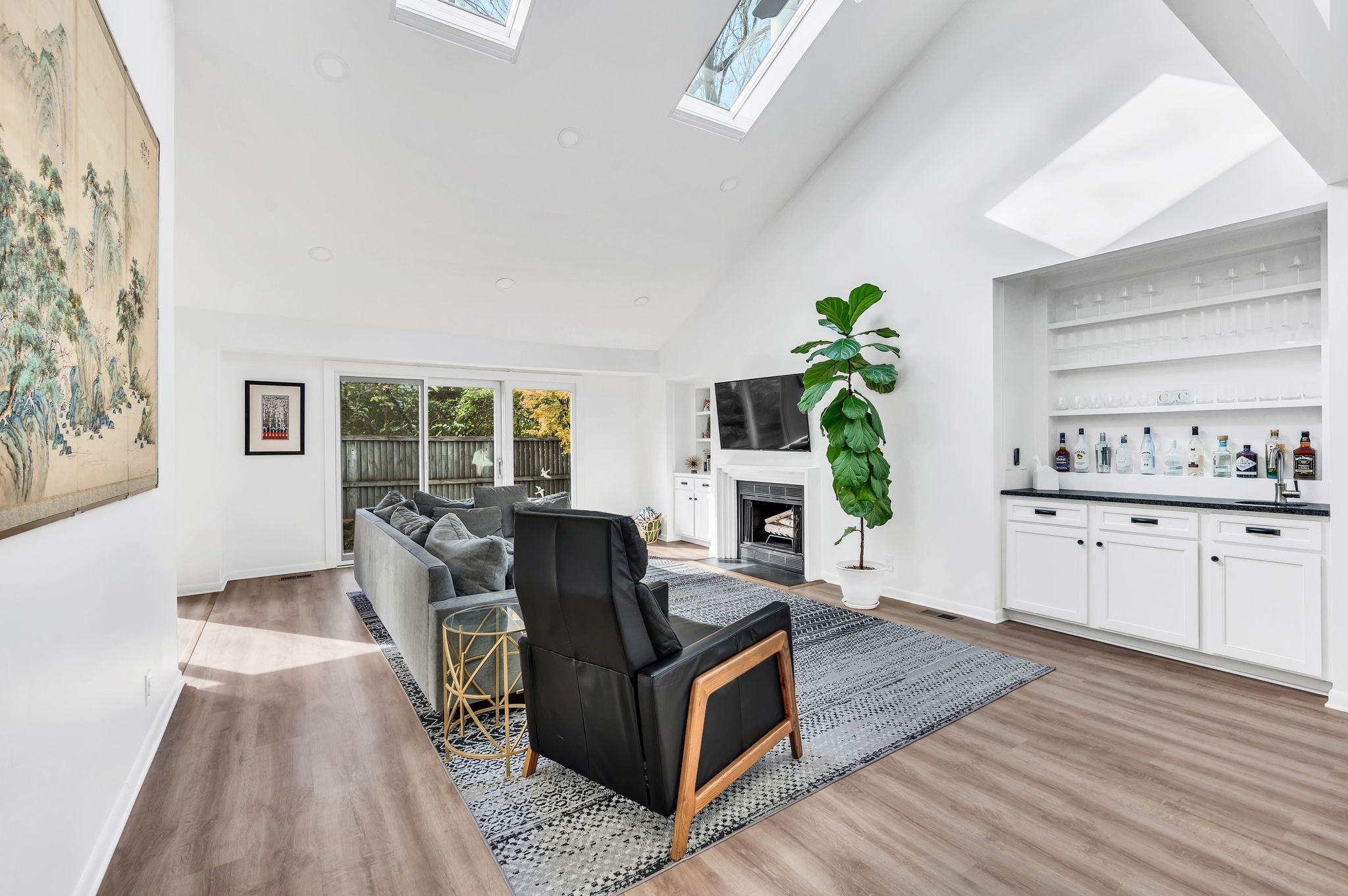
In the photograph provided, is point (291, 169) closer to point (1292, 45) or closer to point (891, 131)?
point (891, 131)

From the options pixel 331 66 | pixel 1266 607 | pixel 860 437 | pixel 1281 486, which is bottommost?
pixel 1266 607

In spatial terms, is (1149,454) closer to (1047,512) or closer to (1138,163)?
(1047,512)

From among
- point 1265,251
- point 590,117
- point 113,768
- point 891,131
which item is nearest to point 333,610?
point 113,768

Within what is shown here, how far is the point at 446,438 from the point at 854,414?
4.47m

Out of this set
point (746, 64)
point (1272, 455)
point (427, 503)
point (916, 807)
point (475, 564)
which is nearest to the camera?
point (916, 807)

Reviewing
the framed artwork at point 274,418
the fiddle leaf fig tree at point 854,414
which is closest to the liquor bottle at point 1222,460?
the fiddle leaf fig tree at point 854,414

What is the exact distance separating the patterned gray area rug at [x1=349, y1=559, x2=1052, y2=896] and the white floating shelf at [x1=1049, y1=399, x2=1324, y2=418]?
5.71ft

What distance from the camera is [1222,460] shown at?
374cm

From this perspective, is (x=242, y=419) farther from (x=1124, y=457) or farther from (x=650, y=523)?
(x=1124, y=457)

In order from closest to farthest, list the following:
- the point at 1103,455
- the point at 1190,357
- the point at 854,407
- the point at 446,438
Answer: the point at 1190,357 → the point at 1103,455 → the point at 854,407 → the point at 446,438

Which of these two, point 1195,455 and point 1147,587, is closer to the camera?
point 1147,587

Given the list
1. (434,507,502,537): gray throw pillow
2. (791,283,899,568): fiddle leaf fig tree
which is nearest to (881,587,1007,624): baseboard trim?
→ (791,283,899,568): fiddle leaf fig tree

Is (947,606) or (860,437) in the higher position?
(860,437)

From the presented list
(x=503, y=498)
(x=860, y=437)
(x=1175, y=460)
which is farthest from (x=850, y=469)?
(x=503, y=498)
